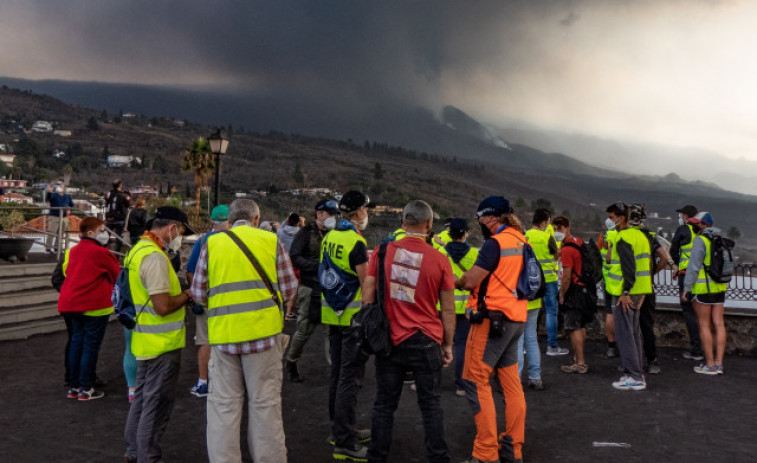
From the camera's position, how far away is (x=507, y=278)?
13.4ft

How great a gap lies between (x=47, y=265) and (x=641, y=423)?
10.4m

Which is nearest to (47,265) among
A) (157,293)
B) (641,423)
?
(157,293)

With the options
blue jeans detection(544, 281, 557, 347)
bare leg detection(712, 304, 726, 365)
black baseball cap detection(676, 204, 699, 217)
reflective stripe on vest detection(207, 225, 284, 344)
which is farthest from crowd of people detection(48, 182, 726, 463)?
black baseball cap detection(676, 204, 699, 217)

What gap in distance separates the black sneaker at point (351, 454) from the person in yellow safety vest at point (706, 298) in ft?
15.5

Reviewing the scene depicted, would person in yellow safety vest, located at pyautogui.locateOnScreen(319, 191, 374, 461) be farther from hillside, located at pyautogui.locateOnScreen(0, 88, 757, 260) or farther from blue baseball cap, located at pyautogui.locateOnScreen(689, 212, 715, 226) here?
hillside, located at pyautogui.locateOnScreen(0, 88, 757, 260)

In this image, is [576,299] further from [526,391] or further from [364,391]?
[364,391]

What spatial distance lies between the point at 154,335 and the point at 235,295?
2.52 ft

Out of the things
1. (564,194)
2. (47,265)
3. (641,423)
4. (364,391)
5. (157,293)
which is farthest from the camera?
(564,194)

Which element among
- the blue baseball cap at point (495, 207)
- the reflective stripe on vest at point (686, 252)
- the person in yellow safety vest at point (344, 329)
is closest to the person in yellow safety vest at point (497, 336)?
the blue baseball cap at point (495, 207)

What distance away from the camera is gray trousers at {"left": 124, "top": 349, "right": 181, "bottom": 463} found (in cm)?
371

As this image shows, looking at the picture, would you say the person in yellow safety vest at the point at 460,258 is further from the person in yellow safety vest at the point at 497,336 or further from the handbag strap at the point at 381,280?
the handbag strap at the point at 381,280

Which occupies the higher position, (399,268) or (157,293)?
(399,268)

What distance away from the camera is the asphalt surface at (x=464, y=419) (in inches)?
167

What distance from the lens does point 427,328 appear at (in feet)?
11.7
